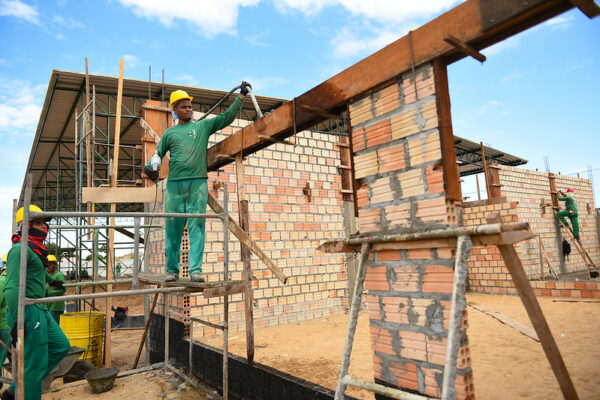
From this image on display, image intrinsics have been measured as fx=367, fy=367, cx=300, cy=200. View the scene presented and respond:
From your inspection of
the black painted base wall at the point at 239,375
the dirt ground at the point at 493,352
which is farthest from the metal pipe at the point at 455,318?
the dirt ground at the point at 493,352

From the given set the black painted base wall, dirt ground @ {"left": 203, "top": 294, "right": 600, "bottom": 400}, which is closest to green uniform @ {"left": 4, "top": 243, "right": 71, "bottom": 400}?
the black painted base wall

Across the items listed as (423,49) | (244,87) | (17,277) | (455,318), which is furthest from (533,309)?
(17,277)

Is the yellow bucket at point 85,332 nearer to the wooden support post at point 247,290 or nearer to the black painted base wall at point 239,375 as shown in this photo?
the black painted base wall at point 239,375

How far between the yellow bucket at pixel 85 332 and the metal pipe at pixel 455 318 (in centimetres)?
641

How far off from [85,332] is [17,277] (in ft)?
10.8

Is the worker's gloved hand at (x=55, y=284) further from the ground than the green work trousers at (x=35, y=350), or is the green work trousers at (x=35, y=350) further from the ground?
the worker's gloved hand at (x=55, y=284)

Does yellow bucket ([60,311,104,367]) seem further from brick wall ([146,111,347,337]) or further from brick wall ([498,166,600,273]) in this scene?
brick wall ([498,166,600,273])

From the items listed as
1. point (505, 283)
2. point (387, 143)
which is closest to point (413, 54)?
point (387, 143)

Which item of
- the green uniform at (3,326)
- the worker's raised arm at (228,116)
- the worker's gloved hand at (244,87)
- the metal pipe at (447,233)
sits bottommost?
the green uniform at (3,326)

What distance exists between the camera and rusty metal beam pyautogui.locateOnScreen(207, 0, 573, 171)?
6.24 ft

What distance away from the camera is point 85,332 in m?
6.35

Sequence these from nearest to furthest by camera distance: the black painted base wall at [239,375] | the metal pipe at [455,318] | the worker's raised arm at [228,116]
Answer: the metal pipe at [455,318] → the black painted base wall at [239,375] → the worker's raised arm at [228,116]

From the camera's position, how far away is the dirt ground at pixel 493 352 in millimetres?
3908

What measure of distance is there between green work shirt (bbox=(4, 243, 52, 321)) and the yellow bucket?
9.46 feet
